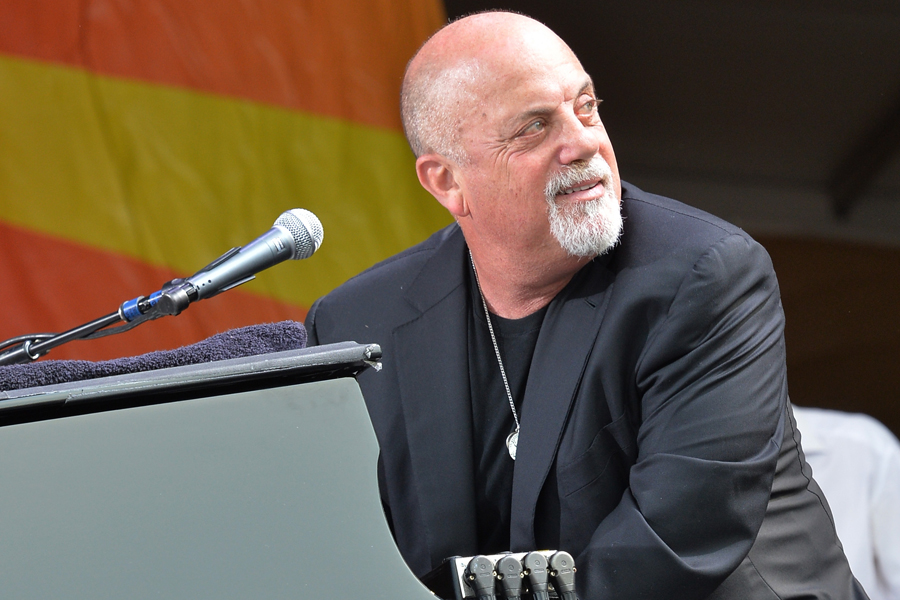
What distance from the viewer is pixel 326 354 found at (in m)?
0.74

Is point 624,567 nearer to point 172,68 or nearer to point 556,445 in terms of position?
point 556,445

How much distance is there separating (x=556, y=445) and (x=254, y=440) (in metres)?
0.73

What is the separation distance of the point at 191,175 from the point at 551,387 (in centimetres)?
168

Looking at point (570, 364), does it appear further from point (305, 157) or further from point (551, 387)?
point (305, 157)

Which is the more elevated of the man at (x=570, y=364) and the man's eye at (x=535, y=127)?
the man's eye at (x=535, y=127)

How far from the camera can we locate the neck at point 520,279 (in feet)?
→ 5.05

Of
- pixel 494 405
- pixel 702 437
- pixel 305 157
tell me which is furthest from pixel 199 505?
pixel 305 157

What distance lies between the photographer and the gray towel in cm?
83

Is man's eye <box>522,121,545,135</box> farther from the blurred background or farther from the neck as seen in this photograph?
the blurred background

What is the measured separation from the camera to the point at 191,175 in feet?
8.80

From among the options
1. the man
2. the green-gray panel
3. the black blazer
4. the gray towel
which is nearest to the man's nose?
the man

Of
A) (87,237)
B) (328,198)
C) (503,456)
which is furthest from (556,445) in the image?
(87,237)

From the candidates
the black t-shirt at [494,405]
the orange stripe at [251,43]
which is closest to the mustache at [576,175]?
the black t-shirt at [494,405]

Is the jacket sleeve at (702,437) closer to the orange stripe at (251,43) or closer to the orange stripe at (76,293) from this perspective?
the orange stripe at (251,43)
